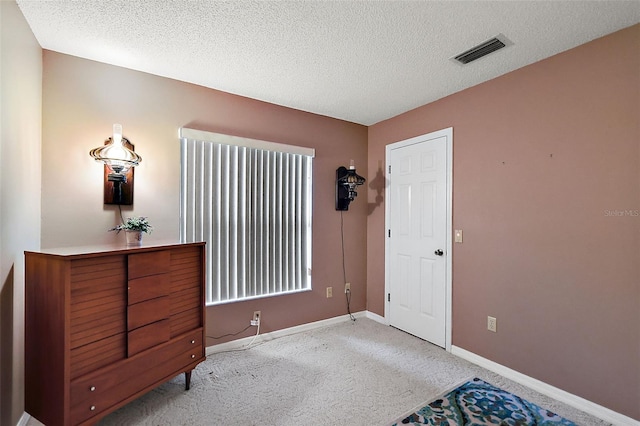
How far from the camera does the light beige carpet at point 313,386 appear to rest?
6.23 ft

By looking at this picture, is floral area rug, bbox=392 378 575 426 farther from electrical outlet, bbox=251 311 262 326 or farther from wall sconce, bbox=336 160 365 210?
wall sconce, bbox=336 160 365 210

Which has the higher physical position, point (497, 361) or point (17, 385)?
point (17, 385)

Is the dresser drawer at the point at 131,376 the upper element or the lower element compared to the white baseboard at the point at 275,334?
upper

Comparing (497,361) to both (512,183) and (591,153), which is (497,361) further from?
(591,153)

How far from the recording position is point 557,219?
2.14 meters

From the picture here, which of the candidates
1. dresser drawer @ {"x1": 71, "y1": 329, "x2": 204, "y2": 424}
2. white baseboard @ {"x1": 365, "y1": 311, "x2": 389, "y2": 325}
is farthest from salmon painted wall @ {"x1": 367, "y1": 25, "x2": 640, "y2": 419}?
dresser drawer @ {"x1": 71, "y1": 329, "x2": 204, "y2": 424}

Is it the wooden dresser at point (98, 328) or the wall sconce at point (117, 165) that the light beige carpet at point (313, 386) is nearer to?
the wooden dresser at point (98, 328)

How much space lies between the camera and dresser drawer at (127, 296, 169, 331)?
5.84 feet

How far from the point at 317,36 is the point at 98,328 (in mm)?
2218

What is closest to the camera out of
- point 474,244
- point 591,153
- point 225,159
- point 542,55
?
point 591,153

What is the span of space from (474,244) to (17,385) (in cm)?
340

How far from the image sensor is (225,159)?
112 inches

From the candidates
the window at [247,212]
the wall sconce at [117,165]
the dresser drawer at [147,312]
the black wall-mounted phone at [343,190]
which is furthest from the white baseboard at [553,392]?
the wall sconce at [117,165]

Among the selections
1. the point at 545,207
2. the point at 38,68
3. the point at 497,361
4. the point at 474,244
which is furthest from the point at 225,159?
Result: the point at 497,361
